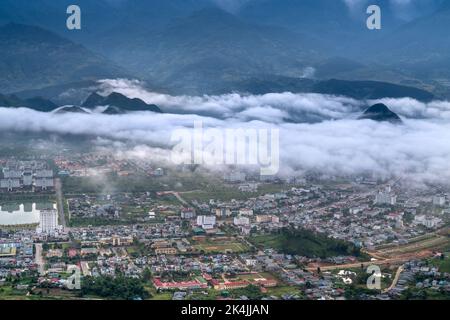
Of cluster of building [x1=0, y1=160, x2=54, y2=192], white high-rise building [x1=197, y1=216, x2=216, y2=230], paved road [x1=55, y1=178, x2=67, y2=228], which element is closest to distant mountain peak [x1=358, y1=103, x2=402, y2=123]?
cluster of building [x1=0, y1=160, x2=54, y2=192]

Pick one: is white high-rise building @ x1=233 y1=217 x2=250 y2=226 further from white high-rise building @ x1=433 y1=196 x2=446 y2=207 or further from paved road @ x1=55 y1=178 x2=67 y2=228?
white high-rise building @ x1=433 y1=196 x2=446 y2=207

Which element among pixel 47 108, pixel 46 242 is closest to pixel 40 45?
pixel 47 108

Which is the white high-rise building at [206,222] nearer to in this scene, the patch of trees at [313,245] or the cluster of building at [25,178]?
the patch of trees at [313,245]

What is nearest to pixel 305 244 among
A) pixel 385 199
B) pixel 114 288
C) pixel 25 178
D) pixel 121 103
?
pixel 114 288

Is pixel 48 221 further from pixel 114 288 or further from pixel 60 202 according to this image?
pixel 114 288
